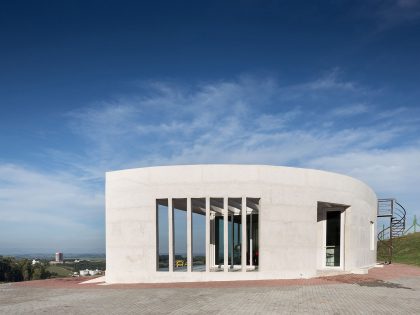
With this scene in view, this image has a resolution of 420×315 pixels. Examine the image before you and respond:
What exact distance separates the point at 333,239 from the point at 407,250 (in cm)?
1842

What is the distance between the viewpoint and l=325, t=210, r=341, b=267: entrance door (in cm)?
2138

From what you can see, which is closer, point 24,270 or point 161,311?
point 161,311

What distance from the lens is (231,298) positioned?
1319 cm

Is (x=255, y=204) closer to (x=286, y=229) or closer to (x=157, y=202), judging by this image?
(x=286, y=229)

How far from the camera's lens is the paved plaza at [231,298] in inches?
452

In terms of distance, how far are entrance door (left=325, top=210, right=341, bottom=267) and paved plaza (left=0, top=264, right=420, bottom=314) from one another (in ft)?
9.91

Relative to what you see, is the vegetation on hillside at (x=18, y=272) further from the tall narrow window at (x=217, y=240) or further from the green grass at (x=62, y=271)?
Answer: the tall narrow window at (x=217, y=240)

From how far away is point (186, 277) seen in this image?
697 inches

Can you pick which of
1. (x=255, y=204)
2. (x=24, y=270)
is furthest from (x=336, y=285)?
(x=24, y=270)

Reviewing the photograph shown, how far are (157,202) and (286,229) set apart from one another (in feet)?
20.0

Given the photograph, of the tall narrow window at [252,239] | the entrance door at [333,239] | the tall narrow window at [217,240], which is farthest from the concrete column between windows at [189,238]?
the entrance door at [333,239]

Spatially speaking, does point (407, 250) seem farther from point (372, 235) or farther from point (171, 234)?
point (171, 234)

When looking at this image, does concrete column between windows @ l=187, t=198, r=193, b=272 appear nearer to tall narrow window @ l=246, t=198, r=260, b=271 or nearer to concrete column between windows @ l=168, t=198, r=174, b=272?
concrete column between windows @ l=168, t=198, r=174, b=272

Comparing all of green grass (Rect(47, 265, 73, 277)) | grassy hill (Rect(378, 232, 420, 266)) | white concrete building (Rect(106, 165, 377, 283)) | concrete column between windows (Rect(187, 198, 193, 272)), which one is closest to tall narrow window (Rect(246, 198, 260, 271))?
white concrete building (Rect(106, 165, 377, 283))
